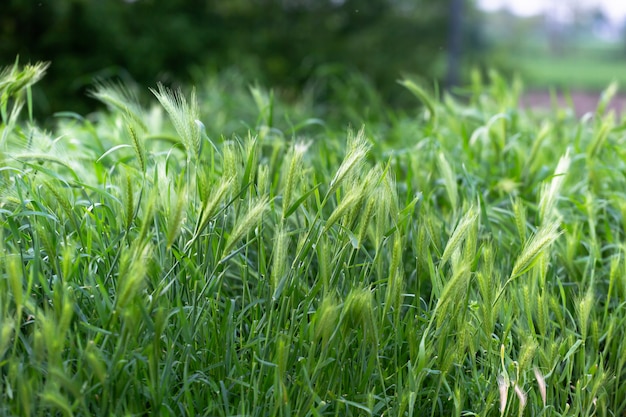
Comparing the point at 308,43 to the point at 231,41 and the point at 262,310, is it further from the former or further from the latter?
the point at 262,310

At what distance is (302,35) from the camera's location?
7.00 meters

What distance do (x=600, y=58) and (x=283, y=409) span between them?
7410 mm

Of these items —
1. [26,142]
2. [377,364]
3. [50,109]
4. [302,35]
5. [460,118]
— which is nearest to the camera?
[377,364]

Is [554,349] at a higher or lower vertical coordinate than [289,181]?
lower

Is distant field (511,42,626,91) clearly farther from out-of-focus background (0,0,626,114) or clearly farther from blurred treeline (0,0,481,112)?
blurred treeline (0,0,481,112)

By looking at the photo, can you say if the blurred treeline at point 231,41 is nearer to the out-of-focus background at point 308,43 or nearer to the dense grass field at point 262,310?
the out-of-focus background at point 308,43

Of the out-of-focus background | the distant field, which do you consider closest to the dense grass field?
the out-of-focus background

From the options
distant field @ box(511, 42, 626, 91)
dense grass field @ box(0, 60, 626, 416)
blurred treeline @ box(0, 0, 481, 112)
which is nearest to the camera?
dense grass field @ box(0, 60, 626, 416)

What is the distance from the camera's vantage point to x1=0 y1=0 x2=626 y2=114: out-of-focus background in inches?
238

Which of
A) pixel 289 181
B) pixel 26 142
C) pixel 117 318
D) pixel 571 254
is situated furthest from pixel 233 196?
pixel 571 254

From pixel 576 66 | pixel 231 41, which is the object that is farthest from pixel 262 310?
pixel 576 66

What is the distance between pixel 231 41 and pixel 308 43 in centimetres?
75

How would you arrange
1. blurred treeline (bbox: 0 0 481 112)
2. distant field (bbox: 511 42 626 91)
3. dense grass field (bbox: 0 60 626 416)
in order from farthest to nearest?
1. distant field (bbox: 511 42 626 91)
2. blurred treeline (bbox: 0 0 481 112)
3. dense grass field (bbox: 0 60 626 416)

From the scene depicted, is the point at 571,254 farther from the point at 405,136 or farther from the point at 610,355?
the point at 405,136
